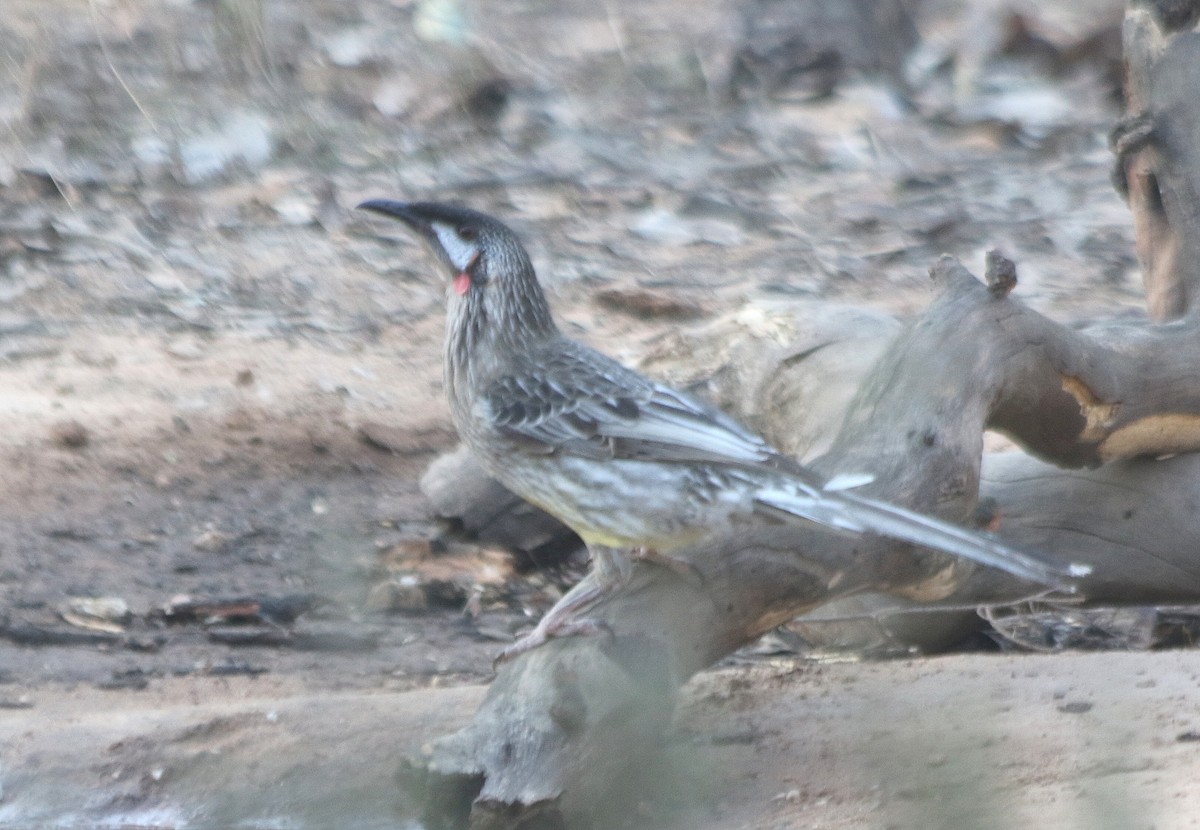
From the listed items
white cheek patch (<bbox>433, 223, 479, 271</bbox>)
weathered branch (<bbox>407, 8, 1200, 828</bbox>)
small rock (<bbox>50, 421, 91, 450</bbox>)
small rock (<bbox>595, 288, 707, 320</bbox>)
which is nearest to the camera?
weathered branch (<bbox>407, 8, 1200, 828</bbox>)

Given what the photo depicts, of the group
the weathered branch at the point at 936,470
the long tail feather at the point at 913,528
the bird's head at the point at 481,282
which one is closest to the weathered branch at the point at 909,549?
the weathered branch at the point at 936,470

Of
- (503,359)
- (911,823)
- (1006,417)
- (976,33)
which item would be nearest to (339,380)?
(503,359)

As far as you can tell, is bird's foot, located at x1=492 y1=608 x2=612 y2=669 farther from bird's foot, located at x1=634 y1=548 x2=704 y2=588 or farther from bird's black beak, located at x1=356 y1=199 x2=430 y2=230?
bird's black beak, located at x1=356 y1=199 x2=430 y2=230

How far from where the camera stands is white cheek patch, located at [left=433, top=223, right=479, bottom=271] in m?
5.02

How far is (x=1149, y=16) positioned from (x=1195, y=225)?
78 centimetres

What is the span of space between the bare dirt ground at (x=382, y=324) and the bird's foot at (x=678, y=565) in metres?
0.45

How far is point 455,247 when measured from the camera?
16.6ft

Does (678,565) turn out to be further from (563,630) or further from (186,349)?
(186,349)

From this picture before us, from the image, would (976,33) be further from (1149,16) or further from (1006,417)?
(1006,417)

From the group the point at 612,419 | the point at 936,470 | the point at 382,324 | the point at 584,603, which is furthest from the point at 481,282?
the point at 382,324

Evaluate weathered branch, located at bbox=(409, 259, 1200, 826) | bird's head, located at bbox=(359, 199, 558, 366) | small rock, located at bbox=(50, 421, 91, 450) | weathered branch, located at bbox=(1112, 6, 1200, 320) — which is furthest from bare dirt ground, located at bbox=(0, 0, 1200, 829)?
weathered branch, located at bbox=(1112, 6, 1200, 320)

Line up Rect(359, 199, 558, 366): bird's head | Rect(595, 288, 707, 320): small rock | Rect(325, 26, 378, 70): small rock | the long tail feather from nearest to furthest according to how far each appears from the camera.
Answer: the long tail feather < Rect(359, 199, 558, 366): bird's head < Rect(595, 288, 707, 320): small rock < Rect(325, 26, 378, 70): small rock

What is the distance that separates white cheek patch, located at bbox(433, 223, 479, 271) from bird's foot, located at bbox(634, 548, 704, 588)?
110 centimetres

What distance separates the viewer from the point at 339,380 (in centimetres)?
769
